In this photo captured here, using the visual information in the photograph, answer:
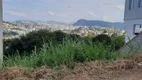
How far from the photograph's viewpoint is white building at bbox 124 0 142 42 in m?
23.1

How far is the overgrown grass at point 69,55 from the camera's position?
492 centimetres

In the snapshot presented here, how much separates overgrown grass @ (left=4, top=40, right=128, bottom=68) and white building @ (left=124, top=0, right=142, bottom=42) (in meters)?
16.4

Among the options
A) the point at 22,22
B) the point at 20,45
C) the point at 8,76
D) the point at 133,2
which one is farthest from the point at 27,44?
the point at 8,76

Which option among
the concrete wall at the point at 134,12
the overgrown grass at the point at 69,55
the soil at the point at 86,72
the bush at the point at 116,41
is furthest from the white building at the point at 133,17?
the soil at the point at 86,72

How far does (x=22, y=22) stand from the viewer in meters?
12.3

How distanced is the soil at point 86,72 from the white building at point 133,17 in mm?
17062

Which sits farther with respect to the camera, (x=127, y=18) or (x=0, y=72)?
(x=127, y=18)

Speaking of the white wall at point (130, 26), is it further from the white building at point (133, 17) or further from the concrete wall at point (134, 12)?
the concrete wall at point (134, 12)

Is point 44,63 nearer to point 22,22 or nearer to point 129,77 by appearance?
point 129,77

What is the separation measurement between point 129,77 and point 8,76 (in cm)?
177

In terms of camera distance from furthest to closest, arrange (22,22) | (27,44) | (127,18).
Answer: (127,18)
(27,44)
(22,22)

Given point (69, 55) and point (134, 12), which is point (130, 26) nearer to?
point (134, 12)

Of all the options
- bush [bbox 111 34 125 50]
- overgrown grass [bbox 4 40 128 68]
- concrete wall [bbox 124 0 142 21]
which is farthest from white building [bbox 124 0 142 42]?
overgrown grass [bbox 4 40 128 68]

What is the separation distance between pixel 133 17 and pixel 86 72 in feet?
68.0
